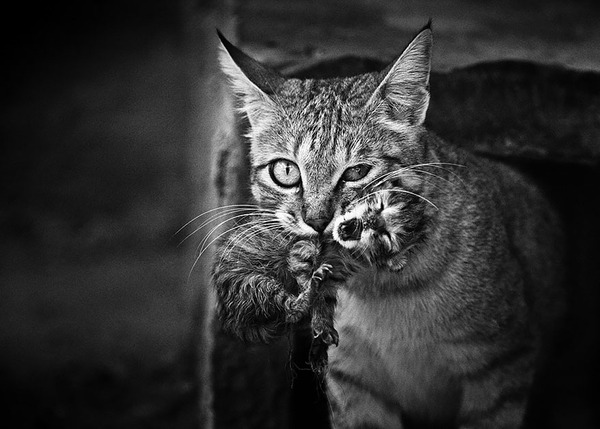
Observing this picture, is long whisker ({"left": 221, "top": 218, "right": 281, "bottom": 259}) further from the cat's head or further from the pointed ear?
the pointed ear

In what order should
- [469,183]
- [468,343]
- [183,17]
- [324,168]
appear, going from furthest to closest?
1. [183,17]
2. [469,183]
3. [468,343]
4. [324,168]

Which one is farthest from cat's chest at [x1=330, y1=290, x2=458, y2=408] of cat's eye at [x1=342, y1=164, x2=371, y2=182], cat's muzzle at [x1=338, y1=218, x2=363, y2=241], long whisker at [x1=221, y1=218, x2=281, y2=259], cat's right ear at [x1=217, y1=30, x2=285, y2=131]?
cat's right ear at [x1=217, y1=30, x2=285, y2=131]

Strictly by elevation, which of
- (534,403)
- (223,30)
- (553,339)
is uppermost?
(223,30)

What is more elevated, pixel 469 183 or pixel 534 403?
pixel 469 183

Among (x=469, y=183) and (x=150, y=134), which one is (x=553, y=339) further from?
(x=150, y=134)

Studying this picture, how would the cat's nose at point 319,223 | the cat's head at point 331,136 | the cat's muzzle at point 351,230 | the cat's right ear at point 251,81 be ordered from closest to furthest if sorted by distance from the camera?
1. the cat's muzzle at point 351,230
2. the cat's nose at point 319,223
3. the cat's head at point 331,136
4. the cat's right ear at point 251,81

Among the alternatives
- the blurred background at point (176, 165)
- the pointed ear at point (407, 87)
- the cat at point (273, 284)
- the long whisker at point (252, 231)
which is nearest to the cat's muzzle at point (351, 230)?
the cat at point (273, 284)

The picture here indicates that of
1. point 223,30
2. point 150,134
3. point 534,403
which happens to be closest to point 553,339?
point 534,403

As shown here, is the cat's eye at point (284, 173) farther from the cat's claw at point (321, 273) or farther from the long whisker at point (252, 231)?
the cat's claw at point (321, 273)
